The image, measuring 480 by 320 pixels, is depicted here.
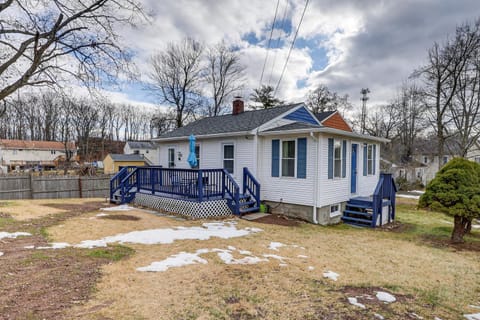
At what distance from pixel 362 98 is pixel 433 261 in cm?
2998

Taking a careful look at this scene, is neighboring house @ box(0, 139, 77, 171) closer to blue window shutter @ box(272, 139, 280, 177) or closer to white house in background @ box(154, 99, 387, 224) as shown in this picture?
white house in background @ box(154, 99, 387, 224)

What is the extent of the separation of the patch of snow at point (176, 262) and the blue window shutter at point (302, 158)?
5.09m

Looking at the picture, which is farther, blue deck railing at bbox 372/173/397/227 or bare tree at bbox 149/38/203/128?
bare tree at bbox 149/38/203/128

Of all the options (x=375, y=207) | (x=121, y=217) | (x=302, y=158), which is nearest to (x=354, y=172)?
(x=375, y=207)

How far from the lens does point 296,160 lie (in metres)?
9.25

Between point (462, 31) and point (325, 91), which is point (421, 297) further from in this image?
point (325, 91)

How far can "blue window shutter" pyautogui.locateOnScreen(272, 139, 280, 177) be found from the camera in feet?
31.8

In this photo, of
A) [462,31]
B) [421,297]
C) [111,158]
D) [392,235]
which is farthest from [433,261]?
[111,158]

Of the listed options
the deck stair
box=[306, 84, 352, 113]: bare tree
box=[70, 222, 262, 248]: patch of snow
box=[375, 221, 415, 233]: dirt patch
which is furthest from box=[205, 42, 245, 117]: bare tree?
box=[70, 222, 262, 248]: patch of snow

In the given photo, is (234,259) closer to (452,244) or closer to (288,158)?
(288,158)

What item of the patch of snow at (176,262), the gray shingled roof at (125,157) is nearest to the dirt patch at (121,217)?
the patch of snow at (176,262)

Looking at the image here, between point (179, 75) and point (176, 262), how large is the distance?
26.1 m

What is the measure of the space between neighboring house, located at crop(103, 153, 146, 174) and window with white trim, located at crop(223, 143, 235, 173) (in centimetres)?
2796

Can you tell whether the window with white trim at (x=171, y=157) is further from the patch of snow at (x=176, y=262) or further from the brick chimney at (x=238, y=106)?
the patch of snow at (x=176, y=262)
